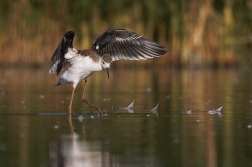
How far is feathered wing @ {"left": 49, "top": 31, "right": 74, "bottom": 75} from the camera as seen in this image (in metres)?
9.65

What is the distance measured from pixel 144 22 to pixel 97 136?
56.7 ft

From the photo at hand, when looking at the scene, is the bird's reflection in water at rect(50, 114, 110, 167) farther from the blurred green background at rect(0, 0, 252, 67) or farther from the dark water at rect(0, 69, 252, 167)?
the blurred green background at rect(0, 0, 252, 67)

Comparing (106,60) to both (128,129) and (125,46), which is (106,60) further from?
(128,129)

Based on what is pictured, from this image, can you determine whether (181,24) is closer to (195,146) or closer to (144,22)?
(144,22)

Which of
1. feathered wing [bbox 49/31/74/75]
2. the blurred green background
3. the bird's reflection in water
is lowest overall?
the bird's reflection in water

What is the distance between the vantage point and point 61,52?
32.5ft

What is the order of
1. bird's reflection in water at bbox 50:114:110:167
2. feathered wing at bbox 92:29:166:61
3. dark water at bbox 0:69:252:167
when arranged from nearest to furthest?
bird's reflection in water at bbox 50:114:110:167 → dark water at bbox 0:69:252:167 → feathered wing at bbox 92:29:166:61

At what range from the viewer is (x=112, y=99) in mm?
12383

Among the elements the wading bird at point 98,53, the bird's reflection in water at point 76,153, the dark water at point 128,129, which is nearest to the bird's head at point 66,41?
the wading bird at point 98,53

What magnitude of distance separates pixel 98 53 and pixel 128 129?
284 centimetres

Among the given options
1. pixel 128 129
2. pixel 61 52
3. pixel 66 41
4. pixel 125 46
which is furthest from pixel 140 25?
pixel 128 129

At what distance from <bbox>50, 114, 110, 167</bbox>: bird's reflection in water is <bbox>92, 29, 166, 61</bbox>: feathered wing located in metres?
3.63

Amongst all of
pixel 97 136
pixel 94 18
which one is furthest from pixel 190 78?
pixel 97 136

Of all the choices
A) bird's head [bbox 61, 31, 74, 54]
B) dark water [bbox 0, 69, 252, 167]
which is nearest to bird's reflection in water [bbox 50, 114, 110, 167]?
dark water [bbox 0, 69, 252, 167]
